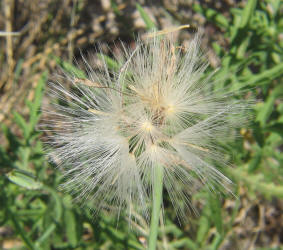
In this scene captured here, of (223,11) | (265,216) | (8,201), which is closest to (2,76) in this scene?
(8,201)

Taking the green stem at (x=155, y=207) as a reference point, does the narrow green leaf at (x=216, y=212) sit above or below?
below

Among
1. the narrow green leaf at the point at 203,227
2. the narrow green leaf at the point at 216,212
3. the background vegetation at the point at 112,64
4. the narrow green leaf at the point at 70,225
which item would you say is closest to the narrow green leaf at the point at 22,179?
the background vegetation at the point at 112,64

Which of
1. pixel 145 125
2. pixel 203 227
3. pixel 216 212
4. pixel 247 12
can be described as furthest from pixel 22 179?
pixel 247 12

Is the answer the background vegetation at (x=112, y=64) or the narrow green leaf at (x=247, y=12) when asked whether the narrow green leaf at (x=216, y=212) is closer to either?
the background vegetation at (x=112, y=64)

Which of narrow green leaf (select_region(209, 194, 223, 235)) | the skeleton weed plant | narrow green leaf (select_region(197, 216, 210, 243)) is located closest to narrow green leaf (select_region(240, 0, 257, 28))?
the skeleton weed plant

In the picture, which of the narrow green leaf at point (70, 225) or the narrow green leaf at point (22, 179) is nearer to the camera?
the narrow green leaf at point (22, 179)
